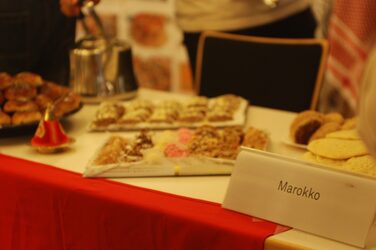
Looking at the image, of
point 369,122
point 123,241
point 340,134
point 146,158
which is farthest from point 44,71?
point 369,122

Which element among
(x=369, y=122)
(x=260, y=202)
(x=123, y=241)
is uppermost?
(x=369, y=122)

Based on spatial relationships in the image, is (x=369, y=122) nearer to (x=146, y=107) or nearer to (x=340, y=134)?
(x=340, y=134)

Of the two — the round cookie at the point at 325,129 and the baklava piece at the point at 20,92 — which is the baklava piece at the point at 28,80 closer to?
the baklava piece at the point at 20,92

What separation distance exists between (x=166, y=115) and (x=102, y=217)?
0.45 m

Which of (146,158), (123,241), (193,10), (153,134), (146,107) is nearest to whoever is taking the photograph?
(123,241)

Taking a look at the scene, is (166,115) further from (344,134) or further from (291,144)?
(344,134)

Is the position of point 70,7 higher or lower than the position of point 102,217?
higher

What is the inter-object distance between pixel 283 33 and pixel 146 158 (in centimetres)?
126

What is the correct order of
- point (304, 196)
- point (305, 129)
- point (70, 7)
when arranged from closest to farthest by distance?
point (304, 196)
point (305, 129)
point (70, 7)

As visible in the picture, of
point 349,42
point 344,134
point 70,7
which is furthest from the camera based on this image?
point 349,42

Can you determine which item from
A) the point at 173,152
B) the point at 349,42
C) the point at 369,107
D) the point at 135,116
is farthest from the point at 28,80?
the point at 349,42

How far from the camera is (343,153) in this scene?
108cm

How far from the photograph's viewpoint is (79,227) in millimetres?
1103

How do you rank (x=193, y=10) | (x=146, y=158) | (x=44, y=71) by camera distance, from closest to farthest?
(x=146, y=158) → (x=44, y=71) → (x=193, y=10)
